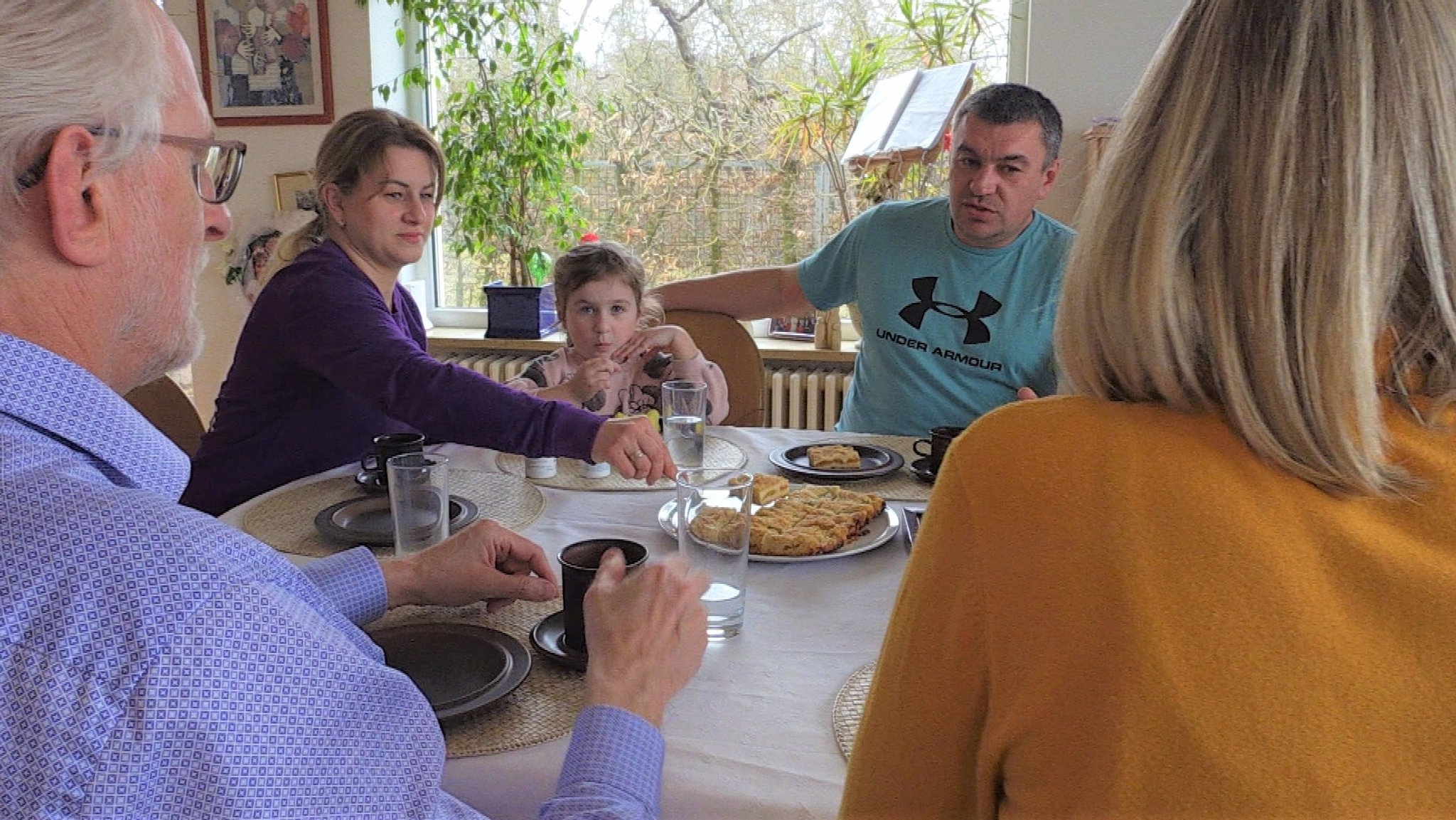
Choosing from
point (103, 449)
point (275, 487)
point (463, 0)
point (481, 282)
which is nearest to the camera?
point (103, 449)

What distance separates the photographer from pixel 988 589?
0.67 meters

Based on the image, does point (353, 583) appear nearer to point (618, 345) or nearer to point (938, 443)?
point (938, 443)

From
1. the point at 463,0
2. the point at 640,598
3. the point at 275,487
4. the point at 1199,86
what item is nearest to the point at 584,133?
the point at 463,0

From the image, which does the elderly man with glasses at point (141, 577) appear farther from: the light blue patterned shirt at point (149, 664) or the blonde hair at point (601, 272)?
the blonde hair at point (601, 272)

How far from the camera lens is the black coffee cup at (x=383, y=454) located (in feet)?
5.10

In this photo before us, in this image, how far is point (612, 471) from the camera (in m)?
1.74

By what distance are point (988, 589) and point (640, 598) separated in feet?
1.35

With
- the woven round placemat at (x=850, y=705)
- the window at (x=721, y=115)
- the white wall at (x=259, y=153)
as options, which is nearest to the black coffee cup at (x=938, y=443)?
the woven round placemat at (x=850, y=705)

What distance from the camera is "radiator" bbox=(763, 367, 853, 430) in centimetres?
342

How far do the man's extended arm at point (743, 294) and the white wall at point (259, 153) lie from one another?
1.57 m

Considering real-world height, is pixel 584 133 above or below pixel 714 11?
below

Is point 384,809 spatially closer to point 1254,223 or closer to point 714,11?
point 1254,223

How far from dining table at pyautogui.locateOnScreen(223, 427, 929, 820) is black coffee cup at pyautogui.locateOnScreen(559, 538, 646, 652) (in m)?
0.04

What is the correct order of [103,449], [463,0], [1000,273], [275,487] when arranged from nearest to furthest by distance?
[103,449] → [275,487] → [1000,273] → [463,0]
